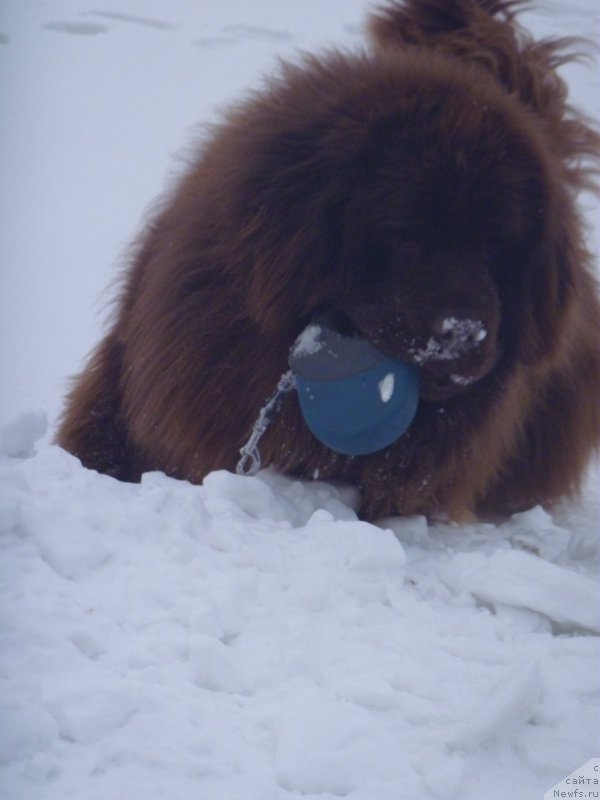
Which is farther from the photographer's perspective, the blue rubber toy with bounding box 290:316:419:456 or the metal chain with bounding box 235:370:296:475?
the metal chain with bounding box 235:370:296:475

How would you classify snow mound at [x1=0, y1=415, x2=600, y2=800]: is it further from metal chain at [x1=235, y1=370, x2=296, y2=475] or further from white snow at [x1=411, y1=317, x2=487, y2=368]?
white snow at [x1=411, y1=317, x2=487, y2=368]

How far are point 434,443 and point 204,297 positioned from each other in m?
0.71

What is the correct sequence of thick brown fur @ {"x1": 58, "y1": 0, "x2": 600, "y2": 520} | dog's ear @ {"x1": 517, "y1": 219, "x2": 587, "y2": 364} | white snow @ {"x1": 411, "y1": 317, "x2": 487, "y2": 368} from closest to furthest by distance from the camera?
white snow @ {"x1": 411, "y1": 317, "x2": 487, "y2": 368}
thick brown fur @ {"x1": 58, "y1": 0, "x2": 600, "y2": 520}
dog's ear @ {"x1": 517, "y1": 219, "x2": 587, "y2": 364}

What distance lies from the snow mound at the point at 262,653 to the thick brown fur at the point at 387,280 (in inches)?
13.8

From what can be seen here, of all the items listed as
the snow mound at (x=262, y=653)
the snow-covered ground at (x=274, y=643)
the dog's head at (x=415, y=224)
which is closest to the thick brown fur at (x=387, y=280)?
the dog's head at (x=415, y=224)

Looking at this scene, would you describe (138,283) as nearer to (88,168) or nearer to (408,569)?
(408,569)

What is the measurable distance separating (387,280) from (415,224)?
144 millimetres

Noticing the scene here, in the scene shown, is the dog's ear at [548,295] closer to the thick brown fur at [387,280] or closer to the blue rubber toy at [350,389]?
the thick brown fur at [387,280]

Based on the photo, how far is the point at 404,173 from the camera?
239 cm

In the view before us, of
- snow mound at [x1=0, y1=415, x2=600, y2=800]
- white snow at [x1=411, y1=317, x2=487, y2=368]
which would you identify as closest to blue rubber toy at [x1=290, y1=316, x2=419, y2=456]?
white snow at [x1=411, y1=317, x2=487, y2=368]

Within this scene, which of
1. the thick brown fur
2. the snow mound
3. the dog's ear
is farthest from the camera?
the dog's ear

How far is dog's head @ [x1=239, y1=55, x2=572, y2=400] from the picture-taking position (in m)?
2.38

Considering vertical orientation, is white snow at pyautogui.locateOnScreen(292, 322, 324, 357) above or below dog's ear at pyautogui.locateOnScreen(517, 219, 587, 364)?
below

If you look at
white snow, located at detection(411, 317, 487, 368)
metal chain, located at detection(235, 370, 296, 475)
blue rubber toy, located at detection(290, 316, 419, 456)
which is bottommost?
metal chain, located at detection(235, 370, 296, 475)
